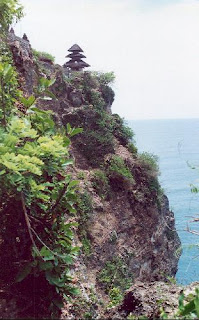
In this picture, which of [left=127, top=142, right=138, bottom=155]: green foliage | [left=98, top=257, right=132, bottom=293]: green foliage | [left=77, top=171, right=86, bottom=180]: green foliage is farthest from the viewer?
[left=127, top=142, right=138, bottom=155]: green foliage

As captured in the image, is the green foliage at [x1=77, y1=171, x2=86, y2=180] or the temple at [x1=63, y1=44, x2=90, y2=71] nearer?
the green foliage at [x1=77, y1=171, x2=86, y2=180]

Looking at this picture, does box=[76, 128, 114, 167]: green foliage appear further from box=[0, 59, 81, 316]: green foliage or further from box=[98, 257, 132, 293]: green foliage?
box=[0, 59, 81, 316]: green foliage

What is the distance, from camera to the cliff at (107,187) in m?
12.4

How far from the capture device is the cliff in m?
12.4

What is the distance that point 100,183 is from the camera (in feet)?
49.4

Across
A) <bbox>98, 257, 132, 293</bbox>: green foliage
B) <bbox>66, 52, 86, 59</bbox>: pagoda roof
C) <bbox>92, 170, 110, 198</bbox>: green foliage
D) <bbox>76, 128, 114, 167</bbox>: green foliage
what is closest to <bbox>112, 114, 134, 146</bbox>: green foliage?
<bbox>76, 128, 114, 167</bbox>: green foliage

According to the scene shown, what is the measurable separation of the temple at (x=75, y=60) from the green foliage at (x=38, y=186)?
18991mm

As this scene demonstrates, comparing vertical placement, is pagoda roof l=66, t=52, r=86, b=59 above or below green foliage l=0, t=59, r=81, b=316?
above

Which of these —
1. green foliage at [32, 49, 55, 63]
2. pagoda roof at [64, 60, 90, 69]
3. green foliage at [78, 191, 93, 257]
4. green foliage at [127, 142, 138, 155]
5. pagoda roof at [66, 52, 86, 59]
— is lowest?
green foliage at [78, 191, 93, 257]

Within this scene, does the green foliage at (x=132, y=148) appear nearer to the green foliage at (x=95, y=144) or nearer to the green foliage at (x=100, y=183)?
the green foliage at (x=95, y=144)

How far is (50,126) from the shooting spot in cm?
518

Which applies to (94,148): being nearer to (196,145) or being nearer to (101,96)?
(101,96)

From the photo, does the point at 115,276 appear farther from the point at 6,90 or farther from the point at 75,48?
the point at 75,48

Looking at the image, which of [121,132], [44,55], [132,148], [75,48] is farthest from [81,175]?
[75,48]
